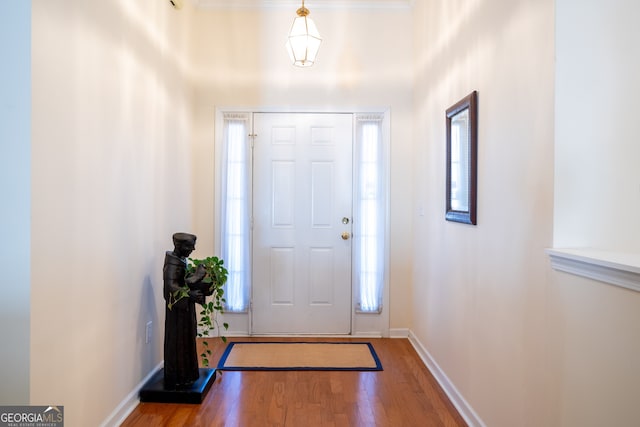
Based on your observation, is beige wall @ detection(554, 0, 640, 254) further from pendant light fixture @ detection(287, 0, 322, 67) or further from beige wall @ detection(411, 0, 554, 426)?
pendant light fixture @ detection(287, 0, 322, 67)

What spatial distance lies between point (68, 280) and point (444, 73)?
2514 mm

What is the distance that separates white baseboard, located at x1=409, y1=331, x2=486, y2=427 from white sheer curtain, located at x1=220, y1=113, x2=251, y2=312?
1.56 metres

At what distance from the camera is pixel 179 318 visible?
244cm

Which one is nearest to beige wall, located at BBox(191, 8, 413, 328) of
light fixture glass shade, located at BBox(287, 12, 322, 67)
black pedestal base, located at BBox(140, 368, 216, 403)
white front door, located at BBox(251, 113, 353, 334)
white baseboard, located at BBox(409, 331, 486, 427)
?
white front door, located at BBox(251, 113, 353, 334)

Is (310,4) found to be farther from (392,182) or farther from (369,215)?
(369,215)

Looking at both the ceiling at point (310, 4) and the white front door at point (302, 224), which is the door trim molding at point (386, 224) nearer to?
the white front door at point (302, 224)

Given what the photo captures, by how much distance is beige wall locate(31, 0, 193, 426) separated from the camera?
1542mm

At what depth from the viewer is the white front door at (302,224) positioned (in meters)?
3.57

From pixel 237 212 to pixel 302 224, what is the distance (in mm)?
599

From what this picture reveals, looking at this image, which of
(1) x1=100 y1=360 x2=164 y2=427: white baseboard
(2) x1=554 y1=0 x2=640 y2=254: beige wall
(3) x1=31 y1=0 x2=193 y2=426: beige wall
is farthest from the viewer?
(1) x1=100 y1=360 x2=164 y2=427: white baseboard

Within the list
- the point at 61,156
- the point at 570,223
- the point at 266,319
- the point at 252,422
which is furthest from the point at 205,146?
the point at 570,223

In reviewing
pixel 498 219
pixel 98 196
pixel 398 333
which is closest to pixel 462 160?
pixel 498 219

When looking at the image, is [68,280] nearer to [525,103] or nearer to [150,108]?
[150,108]

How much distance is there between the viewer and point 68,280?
5.53ft
